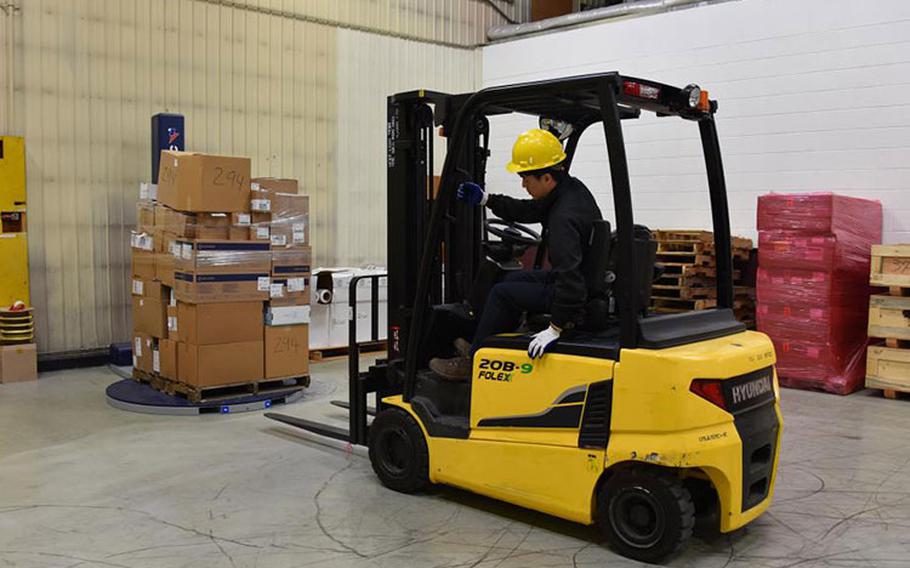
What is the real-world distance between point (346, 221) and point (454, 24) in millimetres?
3771

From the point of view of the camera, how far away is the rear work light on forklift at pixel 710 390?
372cm

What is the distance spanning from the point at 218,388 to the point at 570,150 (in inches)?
150

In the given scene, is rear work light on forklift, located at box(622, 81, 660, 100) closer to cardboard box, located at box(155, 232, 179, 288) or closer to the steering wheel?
the steering wheel

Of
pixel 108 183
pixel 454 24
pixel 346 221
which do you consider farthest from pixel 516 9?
pixel 108 183

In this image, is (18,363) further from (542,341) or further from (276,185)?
(542,341)

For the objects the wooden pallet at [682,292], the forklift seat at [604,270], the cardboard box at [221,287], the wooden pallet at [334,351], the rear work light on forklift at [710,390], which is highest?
the forklift seat at [604,270]

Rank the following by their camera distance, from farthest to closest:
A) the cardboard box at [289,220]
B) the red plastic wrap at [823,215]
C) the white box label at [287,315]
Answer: the red plastic wrap at [823,215]
the cardboard box at [289,220]
the white box label at [287,315]

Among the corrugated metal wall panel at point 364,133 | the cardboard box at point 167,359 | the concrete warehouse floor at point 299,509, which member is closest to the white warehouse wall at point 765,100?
the corrugated metal wall panel at point 364,133

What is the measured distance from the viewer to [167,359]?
24.2 feet

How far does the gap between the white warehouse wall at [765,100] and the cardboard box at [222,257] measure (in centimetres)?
554

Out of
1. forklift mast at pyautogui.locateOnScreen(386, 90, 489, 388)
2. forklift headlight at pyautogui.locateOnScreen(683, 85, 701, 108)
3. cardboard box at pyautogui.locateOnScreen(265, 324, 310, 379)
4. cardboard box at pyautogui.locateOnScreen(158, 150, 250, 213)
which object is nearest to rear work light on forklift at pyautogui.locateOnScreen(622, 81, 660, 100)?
forklift headlight at pyautogui.locateOnScreen(683, 85, 701, 108)

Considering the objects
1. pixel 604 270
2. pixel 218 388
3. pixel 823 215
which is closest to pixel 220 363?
pixel 218 388

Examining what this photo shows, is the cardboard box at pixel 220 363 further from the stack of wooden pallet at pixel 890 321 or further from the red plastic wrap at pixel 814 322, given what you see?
the stack of wooden pallet at pixel 890 321

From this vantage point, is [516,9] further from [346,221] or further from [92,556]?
[92,556]
